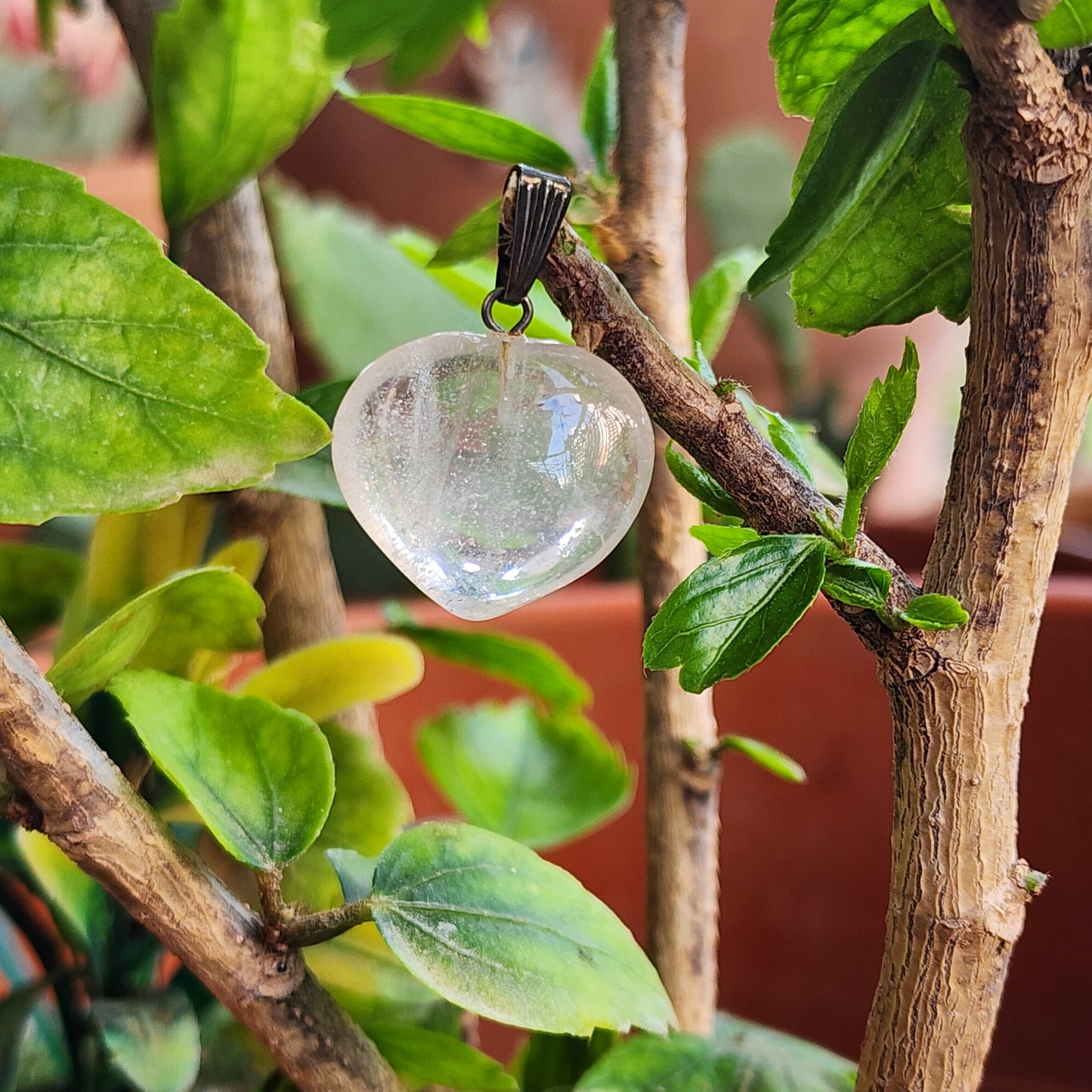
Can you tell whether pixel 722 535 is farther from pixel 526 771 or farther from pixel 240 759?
pixel 526 771

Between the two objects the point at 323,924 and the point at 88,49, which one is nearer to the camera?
the point at 323,924

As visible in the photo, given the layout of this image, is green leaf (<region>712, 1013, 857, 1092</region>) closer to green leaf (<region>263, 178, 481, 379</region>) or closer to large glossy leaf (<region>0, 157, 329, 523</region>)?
large glossy leaf (<region>0, 157, 329, 523</region>)

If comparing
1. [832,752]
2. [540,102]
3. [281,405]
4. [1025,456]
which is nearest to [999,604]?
[1025,456]

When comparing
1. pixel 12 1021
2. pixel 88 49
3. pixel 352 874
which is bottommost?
pixel 12 1021

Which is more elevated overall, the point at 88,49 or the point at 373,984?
the point at 88,49

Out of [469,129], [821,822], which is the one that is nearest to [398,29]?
[469,129]

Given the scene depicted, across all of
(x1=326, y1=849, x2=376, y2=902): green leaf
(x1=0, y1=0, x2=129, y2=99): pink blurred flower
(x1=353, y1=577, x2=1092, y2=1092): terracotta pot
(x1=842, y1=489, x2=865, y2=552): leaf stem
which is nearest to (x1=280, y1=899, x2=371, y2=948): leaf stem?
(x1=326, y1=849, x2=376, y2=902): green leaf

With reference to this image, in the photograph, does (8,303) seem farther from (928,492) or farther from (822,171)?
(928,492)
